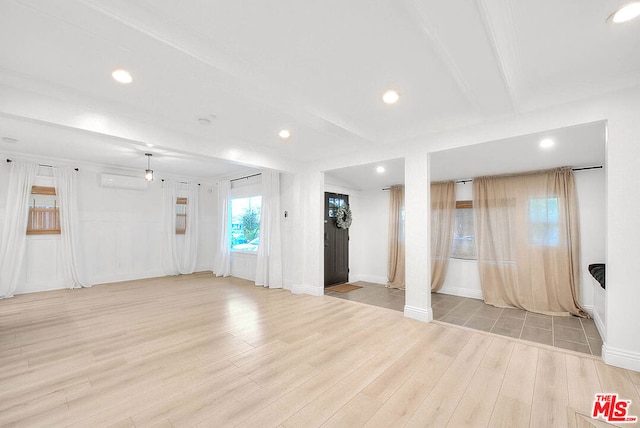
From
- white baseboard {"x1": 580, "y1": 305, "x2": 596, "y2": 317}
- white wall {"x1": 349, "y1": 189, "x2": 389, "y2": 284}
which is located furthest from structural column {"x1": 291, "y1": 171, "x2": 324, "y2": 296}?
white baseboard {"x1": 580, "y1": 305, "x2": 596, "y2": 317}

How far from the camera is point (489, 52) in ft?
6.61

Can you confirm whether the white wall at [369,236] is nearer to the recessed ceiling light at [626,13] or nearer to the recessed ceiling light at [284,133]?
the recessed ceiling light at [284,133]

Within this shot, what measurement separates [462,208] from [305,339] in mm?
3912

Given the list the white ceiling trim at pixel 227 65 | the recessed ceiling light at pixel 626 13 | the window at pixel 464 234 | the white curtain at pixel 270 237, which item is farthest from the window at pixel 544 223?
the white curtain at pixel 270 237

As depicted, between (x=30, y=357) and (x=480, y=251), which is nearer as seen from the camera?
(x=30, y=357)

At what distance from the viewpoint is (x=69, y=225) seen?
561 cm

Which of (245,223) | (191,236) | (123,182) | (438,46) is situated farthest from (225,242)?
(438,46)

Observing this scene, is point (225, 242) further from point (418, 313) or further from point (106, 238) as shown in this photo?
point (418, 313)

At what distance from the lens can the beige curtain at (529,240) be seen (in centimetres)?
409

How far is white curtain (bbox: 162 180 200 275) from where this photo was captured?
23.1 feet

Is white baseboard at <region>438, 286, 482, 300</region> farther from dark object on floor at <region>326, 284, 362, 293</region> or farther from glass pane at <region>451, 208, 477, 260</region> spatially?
dark object on floor at <region>326, 284, 362, 293</region>

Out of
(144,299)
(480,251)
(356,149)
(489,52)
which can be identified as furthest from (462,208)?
(144,299)

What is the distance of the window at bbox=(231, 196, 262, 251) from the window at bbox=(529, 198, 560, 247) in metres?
5.44

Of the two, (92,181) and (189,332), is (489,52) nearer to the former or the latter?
(189,332)
